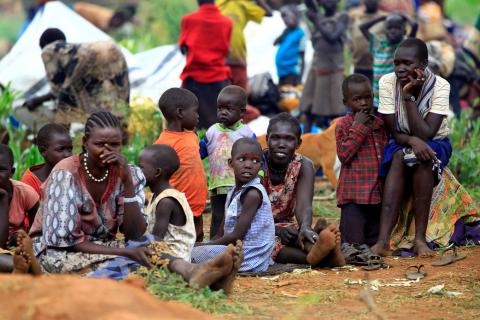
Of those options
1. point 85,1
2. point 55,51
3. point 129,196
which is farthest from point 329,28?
point 85,1

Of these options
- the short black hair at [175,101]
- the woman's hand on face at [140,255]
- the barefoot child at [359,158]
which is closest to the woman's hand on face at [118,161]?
the woman's hand on face at [140,255]

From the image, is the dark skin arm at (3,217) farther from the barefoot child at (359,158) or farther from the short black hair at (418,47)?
the short black hair at (418,47)

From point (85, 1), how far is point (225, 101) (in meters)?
16.3

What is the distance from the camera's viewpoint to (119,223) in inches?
218

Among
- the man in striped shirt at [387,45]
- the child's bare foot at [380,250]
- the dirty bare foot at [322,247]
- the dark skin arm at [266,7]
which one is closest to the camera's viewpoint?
the dirty bare foot at [322,247]

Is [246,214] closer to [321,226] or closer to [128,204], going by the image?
[321,226]

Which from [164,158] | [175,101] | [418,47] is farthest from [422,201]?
[164,158]

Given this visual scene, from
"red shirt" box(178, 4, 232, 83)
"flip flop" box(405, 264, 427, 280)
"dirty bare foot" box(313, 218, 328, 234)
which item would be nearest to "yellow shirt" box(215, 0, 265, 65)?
"red shirt" box(178, 4, 232, 83)

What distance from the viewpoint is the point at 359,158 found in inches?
271

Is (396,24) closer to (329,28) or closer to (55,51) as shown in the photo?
(329,28)

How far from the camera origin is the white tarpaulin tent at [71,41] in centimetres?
1095

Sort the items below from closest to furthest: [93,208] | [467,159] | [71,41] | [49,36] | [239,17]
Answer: [93,208]
[467,159]
[49,36]
[71,41]
[239,17]

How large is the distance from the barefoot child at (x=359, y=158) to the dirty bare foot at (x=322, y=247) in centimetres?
74

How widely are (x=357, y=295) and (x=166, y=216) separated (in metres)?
1.11
